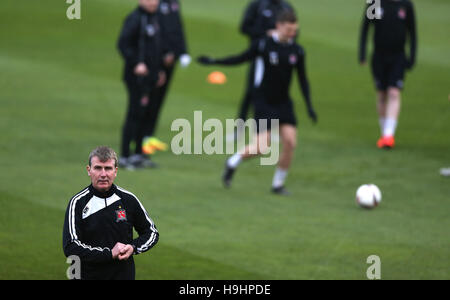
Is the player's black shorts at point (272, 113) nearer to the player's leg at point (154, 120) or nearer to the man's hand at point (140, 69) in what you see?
the man's hand at point (140, 69)

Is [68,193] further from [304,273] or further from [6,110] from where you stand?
[6,110]

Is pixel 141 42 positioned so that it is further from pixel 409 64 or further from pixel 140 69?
pixel 409 64

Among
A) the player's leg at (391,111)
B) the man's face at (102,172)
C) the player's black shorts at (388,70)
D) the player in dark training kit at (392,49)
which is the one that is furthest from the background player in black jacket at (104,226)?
the player's black shorts at (388,70)

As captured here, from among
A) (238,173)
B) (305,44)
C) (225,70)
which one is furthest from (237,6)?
(238,173)

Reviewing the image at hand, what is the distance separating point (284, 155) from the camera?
43.0ft

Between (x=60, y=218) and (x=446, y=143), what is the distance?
309 inches

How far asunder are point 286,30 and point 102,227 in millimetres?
6027

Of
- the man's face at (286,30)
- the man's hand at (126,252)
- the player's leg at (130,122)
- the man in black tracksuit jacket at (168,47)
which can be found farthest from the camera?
the man in black tracksuit jacket at (168,47)

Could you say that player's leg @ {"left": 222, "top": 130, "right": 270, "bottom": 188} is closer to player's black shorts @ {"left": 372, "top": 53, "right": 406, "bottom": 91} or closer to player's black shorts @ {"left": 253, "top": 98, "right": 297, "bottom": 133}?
player's black shorts @ {"left": 253, "top": 98, "right": 297, "bottom": 133}

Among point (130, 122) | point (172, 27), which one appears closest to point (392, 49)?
point (172, 27)

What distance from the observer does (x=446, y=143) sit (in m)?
16.9

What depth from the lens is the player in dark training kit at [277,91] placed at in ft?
42.7

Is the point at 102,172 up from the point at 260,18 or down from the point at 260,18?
down

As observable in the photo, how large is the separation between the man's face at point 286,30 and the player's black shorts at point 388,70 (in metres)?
3.54
